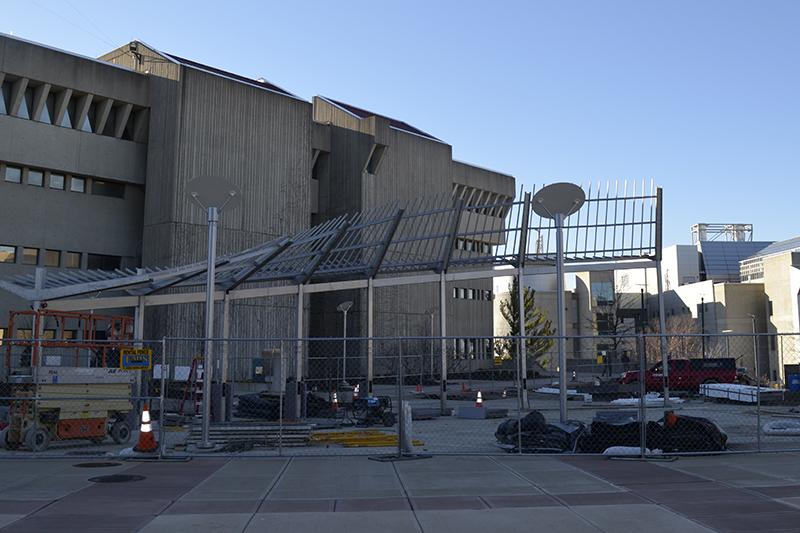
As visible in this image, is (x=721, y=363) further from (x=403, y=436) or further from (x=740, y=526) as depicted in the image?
(x=740, y=526)

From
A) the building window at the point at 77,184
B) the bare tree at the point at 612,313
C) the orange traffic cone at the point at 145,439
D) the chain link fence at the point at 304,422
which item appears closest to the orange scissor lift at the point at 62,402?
the chain link fence at the point at 304,422

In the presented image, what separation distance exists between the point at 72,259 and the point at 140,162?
6191 mm

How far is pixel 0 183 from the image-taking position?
113ft

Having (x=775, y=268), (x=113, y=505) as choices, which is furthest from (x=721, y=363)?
(x=775, y=268)

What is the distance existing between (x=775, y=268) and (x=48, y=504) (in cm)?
8175

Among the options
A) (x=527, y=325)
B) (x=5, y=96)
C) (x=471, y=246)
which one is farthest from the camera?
(x=527, y=325)

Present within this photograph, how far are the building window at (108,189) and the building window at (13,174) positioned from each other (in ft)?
12.1

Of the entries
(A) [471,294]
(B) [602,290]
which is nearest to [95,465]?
(A) [471,294]

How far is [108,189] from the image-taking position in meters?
38.9

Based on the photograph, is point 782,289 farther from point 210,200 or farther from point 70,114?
point 210,200

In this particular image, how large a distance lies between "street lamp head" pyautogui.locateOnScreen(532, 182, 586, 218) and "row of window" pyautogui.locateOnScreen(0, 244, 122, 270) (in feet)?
93.5

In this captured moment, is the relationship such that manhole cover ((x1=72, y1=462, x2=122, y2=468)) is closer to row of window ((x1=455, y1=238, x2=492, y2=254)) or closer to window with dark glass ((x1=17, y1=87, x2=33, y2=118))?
window with dark glass ((x1=17, y1=87, x2=33, y2=118))

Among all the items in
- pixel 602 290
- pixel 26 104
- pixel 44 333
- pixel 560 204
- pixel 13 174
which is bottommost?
pixel 44 333

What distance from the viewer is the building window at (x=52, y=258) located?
36281 millimetres
